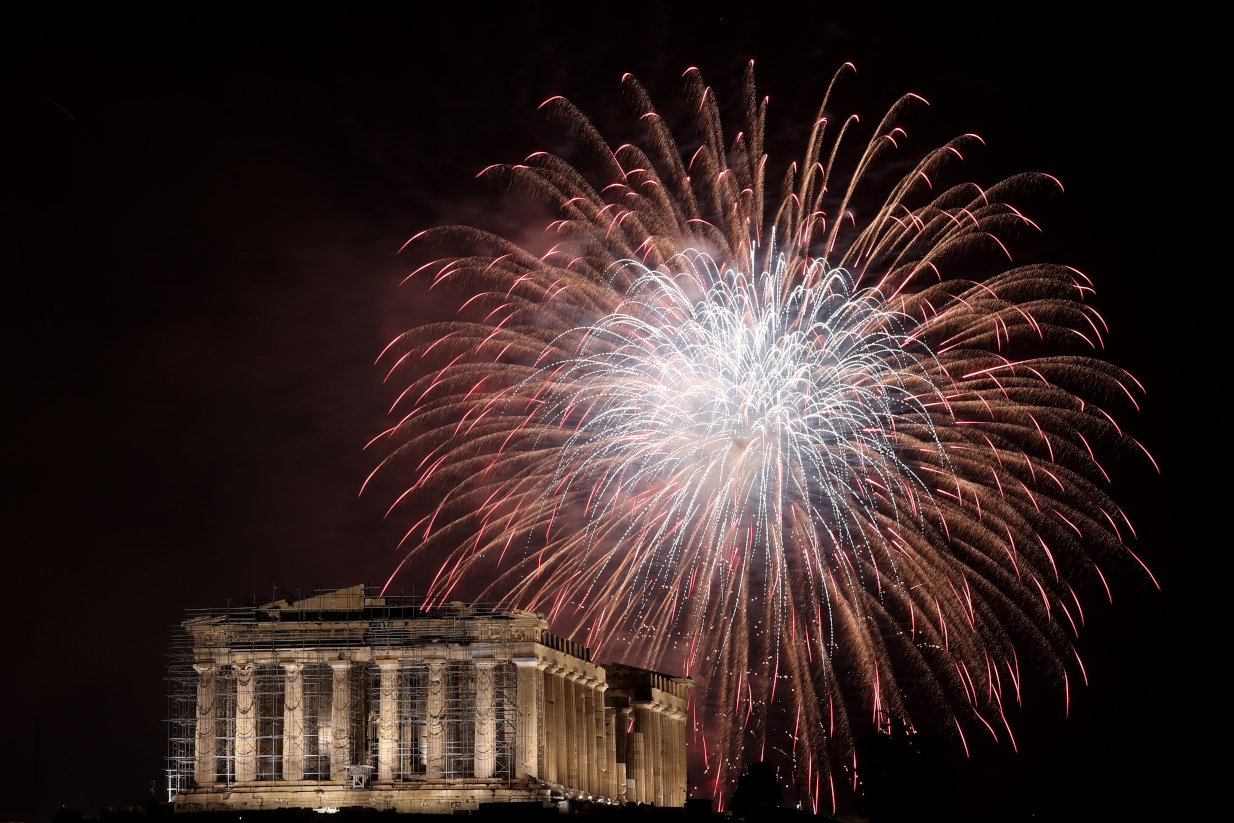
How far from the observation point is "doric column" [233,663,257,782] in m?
75.2

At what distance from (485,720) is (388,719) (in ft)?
15.6

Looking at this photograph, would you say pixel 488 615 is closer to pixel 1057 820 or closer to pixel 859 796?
pixel 859 796

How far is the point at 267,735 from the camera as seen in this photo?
75.6 m

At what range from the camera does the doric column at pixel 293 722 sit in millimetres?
75375

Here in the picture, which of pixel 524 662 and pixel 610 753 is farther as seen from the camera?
pixel 610 753

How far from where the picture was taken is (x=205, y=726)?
249 feet

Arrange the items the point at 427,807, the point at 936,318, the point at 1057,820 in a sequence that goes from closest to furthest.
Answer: the point at 936,318 → the point at 427,807 → the point at 1057,820

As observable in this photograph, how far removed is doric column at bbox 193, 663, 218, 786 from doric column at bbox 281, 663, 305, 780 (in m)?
3.39

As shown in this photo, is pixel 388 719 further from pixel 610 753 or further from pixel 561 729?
pixel 610 753

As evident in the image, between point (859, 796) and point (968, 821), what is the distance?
17.0ft

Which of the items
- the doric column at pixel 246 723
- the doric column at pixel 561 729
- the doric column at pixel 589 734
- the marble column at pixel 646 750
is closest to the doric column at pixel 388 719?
the doric column at pixel 246 723

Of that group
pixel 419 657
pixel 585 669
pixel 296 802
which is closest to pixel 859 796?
pixel 585 669

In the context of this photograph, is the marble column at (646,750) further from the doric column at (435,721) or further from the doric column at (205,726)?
the doric column at (205,726)

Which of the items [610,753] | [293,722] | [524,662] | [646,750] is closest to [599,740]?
[610,753]
